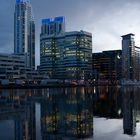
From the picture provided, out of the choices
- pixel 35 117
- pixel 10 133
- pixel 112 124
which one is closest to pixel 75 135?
pixel 10 133

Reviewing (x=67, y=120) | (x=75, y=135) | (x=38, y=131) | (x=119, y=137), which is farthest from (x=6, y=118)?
(x=119, y=137)

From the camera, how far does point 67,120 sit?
30.0m

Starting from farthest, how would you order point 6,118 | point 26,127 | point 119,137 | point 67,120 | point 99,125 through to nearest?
point 6,118
point 67,120
point 99,125
point 26,127
point 119,137

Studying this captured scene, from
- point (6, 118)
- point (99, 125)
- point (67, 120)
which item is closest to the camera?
point (99, 125)

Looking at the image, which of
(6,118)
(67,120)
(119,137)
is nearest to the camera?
(119,137)

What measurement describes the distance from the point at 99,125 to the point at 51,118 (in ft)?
16.9

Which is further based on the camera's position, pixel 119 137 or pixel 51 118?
pixel 51 118

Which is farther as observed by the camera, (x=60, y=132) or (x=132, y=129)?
(x=132, y=129)

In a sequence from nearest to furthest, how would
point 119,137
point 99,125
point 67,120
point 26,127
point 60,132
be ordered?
point 119,137 → point 60,132 → point 26,127 → point 99,125 → point 67,120

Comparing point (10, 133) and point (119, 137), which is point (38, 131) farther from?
point (119, 137)

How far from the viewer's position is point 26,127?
2541 centimetres

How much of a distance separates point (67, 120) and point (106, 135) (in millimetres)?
7823

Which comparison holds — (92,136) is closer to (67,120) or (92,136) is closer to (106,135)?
(106,135)

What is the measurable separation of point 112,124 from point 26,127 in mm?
7755
